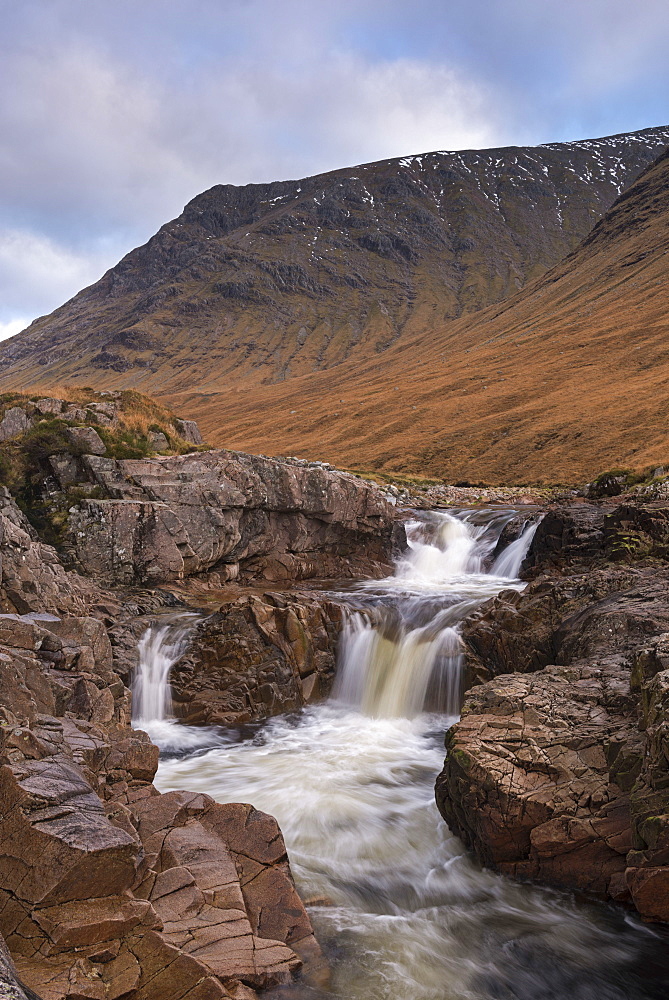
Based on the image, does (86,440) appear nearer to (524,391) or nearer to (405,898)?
(405,898)

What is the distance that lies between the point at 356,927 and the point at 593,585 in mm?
→ 9315

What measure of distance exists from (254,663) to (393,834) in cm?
608

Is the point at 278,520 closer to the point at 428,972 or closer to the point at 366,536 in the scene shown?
the point at 366,536

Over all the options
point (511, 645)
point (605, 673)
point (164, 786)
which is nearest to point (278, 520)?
point (511, 645)

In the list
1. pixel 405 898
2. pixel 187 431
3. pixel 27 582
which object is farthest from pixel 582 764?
pixel 187 431

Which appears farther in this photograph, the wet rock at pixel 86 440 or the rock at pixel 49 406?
the rock at pixel 49 406

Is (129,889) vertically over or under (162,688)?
over

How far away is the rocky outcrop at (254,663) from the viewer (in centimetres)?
1445

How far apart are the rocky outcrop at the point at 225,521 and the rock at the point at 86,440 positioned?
547 millimetres

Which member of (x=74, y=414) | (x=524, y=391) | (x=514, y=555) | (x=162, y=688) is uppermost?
(x=524, y=391)

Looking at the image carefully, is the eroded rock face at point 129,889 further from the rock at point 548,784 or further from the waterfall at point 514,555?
the waterfall at point 514,555

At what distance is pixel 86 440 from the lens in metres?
20.1

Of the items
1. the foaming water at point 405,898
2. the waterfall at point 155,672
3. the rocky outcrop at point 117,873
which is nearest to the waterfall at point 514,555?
the foaming water at point 405,898

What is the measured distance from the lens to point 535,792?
26.2 ft
